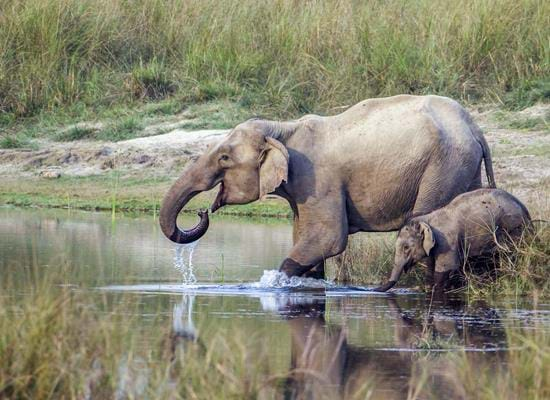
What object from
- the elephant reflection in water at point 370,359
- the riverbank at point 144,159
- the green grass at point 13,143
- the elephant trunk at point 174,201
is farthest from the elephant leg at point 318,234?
the green grass at point 13,143

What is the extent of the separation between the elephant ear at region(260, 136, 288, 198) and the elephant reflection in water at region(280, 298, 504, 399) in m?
1.08

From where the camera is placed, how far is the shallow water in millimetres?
7770

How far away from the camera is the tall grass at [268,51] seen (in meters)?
17.4

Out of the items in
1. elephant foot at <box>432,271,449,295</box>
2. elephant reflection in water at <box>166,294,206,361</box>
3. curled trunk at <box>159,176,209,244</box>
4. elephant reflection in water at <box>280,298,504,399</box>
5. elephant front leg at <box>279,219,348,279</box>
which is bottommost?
elephant reflection in water at <box>280,298,504,399</box>

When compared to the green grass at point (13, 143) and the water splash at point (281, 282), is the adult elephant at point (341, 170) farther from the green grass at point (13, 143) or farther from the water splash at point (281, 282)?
the green grass at point (13, 143)

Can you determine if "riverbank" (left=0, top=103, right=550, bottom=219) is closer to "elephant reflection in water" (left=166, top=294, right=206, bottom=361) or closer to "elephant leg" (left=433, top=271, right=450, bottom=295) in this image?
"elephant leg" (left=433, top=271, right=450, bottom=295)

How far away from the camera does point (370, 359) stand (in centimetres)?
791

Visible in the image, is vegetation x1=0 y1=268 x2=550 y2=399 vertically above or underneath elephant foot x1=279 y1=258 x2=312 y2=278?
underneath

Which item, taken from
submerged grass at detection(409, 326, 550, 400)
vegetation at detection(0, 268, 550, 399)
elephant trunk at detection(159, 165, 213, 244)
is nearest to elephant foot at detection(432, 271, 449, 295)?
elephant trunk at detection(159, 165, 213, 244)

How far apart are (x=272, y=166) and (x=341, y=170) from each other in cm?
58

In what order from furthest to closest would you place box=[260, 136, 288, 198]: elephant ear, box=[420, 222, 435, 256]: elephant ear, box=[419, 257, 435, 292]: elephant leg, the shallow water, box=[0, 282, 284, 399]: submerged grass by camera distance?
box=[419, 257, 435, 292]: elephant leg, box=[260, 136, 288, 198]: elephant ear, box=[420, 222, 435, 256]: elephant ear, the shallow water, box=[0, 282, 284, 399]: submerged grass

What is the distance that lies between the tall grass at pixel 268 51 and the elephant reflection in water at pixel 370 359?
309 inches

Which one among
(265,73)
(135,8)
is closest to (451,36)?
(265,73)

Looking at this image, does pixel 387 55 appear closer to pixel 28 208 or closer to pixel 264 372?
pixel 28 208
